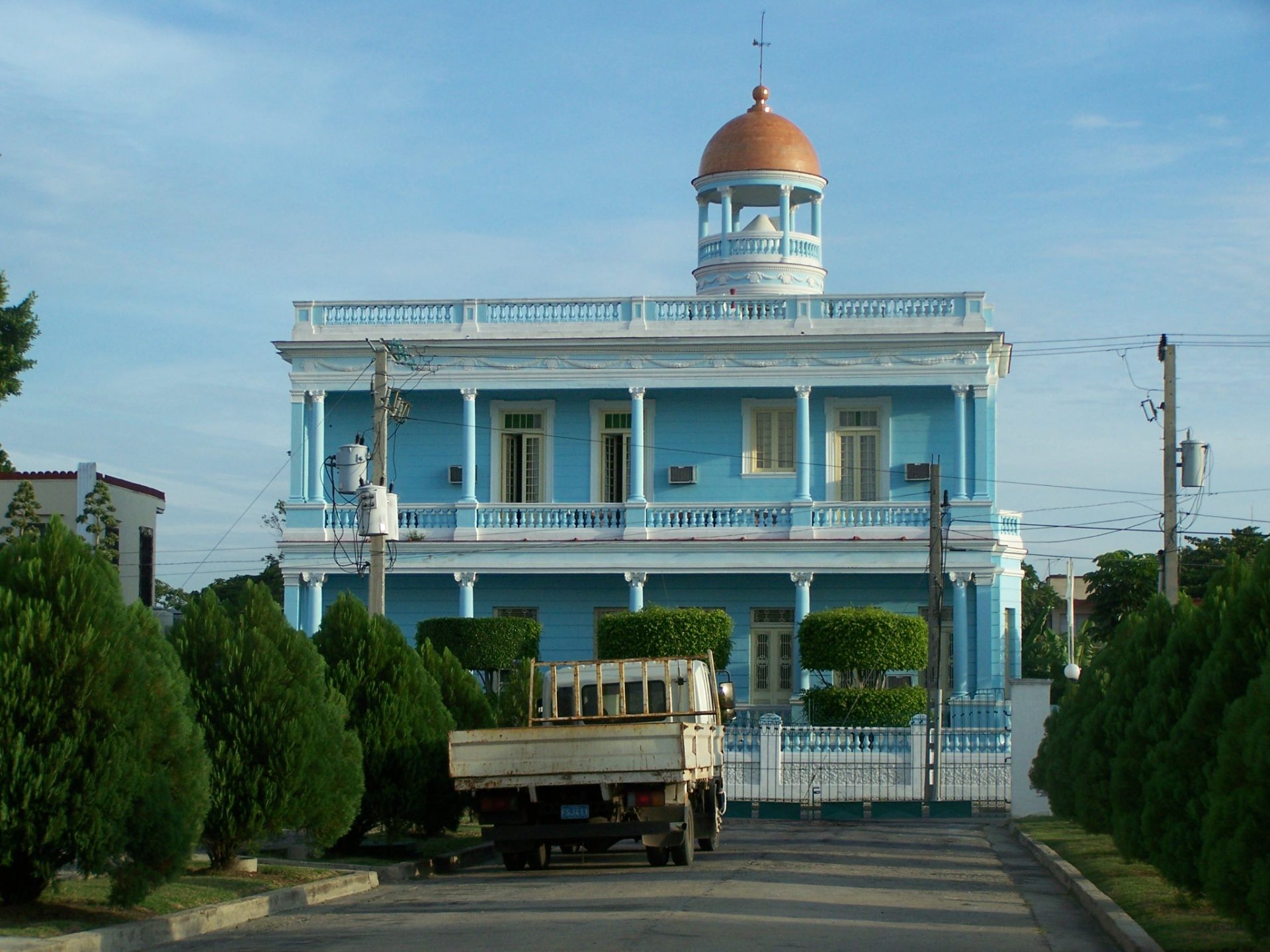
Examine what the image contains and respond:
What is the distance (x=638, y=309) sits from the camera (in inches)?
1542

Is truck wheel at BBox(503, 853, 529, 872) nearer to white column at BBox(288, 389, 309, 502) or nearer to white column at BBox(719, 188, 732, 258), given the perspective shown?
white column at BBox(288, 389, 309, 502)

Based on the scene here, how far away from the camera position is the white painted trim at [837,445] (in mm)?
39156

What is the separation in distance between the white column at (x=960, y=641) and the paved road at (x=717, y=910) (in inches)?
624

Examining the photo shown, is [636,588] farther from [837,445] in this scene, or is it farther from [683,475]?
[837,445]

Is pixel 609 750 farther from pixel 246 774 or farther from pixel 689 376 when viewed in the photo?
pixel 689 376

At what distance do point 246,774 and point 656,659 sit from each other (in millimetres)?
6037

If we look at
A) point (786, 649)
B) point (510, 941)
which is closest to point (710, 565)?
point (786, 649)

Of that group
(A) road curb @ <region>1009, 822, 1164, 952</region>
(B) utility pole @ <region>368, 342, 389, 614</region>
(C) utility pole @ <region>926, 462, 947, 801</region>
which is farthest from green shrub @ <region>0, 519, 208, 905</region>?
(C) utility pole @ <region>926, 462, 947, 801</region>

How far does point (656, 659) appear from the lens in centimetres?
2119

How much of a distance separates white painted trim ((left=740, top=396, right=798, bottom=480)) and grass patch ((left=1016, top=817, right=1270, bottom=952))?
17.5 m

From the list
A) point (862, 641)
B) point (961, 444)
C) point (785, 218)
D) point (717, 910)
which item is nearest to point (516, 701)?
point (862, 641)

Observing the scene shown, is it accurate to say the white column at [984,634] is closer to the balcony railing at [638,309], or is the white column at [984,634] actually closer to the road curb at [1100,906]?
the balcony railing at [638,309]

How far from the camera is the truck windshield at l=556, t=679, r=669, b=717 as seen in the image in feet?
69.0

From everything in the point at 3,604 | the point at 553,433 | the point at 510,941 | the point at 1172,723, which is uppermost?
the point at 553,433
